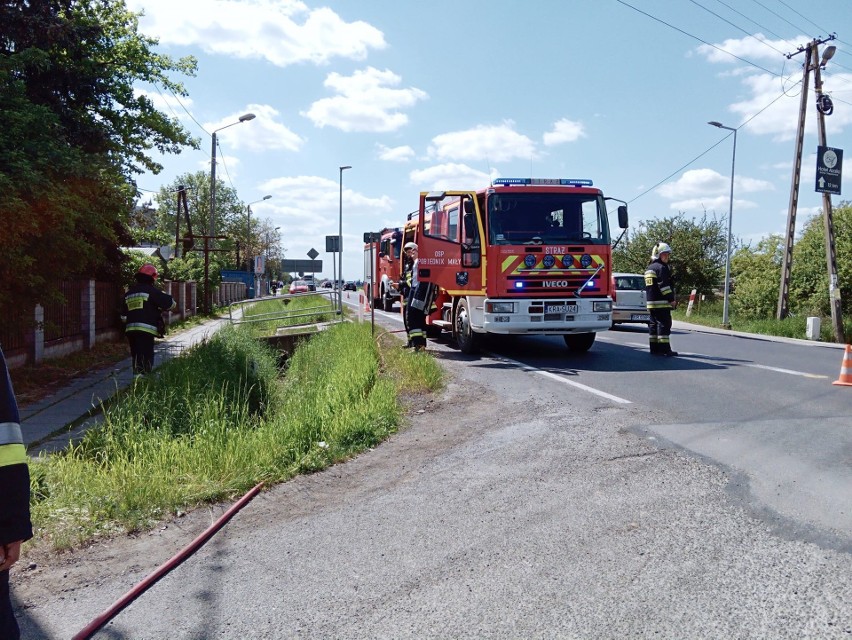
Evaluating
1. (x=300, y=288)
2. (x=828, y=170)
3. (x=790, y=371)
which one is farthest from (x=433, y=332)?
(x=300, y=288)

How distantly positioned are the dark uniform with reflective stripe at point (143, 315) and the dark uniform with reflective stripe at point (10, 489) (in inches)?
326

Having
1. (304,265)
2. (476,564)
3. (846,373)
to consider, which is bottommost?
(476,564)

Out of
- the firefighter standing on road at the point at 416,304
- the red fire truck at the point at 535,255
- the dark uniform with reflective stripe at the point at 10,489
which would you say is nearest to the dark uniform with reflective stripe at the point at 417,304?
the firefighter standing on road at the point at 416,304

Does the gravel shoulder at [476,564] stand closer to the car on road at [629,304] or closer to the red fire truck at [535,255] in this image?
the red fire truck at [535,255]

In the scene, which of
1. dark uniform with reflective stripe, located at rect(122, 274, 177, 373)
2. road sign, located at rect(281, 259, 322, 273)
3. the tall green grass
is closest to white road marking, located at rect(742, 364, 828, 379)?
the tall green grass

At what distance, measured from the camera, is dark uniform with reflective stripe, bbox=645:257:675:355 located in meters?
12.9

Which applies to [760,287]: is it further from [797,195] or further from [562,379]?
[562,379]

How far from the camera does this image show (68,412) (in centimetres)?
946

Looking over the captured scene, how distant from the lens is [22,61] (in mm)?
10906

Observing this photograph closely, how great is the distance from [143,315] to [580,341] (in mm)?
7659


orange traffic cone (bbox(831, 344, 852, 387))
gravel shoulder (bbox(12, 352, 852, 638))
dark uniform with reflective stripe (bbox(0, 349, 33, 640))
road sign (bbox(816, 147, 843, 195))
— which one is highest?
road sign (bbox(816, 147, 843, 195))

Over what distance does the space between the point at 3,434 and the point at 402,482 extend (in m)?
3.54

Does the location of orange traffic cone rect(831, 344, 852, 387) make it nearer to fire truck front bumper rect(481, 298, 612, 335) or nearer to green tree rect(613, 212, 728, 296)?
fire truck front bumper rect(481, 298, 612, 335)

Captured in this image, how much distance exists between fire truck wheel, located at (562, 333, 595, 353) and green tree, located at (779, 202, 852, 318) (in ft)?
55.6
